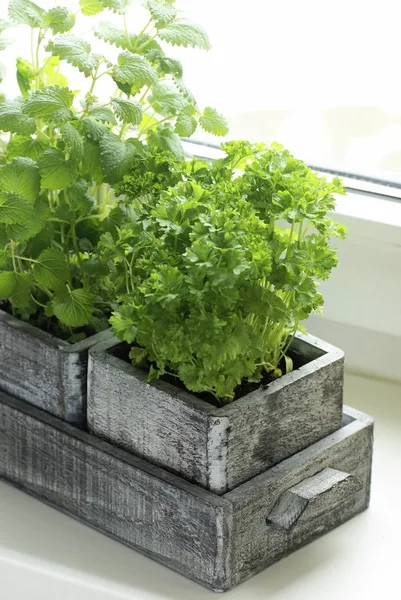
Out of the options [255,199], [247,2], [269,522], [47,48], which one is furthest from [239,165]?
[247,2]

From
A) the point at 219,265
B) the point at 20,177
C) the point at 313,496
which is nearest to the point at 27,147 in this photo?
the point at 20,177

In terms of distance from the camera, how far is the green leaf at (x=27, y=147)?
104cm

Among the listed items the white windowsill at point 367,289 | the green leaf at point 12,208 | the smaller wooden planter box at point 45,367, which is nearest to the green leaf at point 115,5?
the green leaf at point 12,208

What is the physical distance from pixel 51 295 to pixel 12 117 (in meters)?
0.20

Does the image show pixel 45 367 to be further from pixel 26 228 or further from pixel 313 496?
pixel 313 496

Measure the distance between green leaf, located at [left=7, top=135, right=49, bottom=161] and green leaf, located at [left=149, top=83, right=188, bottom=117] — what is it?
0.12 metres

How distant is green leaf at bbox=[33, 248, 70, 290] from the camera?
3.39 ft

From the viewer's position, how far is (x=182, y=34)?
1.00m

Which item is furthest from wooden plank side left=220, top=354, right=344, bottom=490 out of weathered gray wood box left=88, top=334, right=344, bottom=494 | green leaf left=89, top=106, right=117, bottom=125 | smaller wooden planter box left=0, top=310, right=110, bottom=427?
green leaf left=89, top=106, right=117, bottom=125

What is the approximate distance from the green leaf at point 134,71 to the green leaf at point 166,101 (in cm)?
6

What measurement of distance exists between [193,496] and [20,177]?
0.35 metres

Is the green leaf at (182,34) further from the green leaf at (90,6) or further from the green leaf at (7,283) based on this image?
the green leaf at (7,283)

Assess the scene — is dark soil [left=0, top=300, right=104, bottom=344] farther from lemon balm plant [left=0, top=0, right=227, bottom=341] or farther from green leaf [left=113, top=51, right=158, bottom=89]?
green leaf [left=113, top=51, right=158, bottom=89]

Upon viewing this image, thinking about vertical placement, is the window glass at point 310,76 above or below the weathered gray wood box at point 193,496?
above
